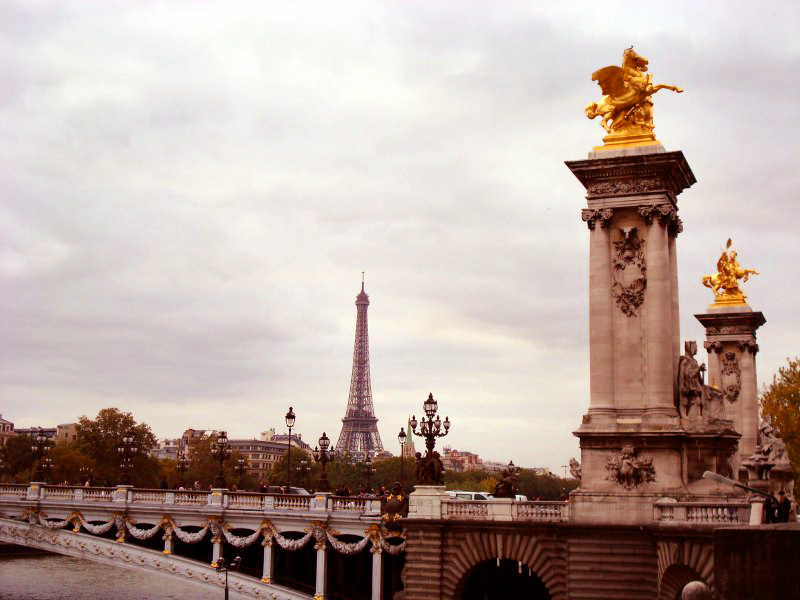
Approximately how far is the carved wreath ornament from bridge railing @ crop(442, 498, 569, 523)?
79.3 inches

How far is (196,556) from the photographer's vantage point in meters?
52.4

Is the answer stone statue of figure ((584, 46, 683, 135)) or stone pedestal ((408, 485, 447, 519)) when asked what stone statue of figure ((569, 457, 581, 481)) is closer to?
stone pedestal ((408, 485, 447, 519))

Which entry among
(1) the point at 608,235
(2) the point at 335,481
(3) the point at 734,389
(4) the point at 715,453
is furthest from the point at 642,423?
(2) the point at 335,481

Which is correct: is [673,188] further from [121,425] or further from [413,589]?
[121,425]

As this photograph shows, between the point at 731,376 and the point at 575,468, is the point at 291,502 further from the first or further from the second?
the point at 731,376

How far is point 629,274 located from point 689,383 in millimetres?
4021

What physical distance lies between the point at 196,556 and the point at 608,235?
28.0m

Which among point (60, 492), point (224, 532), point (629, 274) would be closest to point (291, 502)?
point (224, 532)

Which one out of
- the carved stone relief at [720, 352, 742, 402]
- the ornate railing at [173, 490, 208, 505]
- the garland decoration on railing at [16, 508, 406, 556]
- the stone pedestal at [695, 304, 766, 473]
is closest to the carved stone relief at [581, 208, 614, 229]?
the garland decoration on railing at [16, 508, 406, 556]

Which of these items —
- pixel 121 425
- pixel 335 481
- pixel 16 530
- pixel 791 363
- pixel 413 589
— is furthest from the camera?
pixel 335 481

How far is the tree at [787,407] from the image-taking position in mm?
58125

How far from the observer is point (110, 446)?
348 ft

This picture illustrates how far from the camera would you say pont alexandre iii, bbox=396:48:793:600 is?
32562 mm

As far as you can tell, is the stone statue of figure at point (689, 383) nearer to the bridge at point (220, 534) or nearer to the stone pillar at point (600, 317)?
the stone pillar at point (600, 317)
